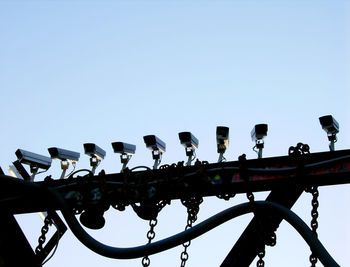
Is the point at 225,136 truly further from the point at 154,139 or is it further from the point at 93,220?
the point at 93,220

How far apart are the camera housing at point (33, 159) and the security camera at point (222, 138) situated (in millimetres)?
1992

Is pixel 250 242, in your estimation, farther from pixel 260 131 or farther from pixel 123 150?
pixel 123 150

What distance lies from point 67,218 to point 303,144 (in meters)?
2.25

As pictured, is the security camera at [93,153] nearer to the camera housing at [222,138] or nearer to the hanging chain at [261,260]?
the camera housing at [222,138]

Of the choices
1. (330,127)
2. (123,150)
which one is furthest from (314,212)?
(123,150)

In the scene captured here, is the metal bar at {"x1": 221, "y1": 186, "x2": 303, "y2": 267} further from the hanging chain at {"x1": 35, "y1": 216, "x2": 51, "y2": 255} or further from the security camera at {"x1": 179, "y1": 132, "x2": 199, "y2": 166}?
the hanging chain at {"x1": 35, "y1": 216, "x2": 51, "y2": 255}

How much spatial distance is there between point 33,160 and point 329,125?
3.22 metres

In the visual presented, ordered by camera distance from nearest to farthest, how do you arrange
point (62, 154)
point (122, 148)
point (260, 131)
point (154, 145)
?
point (260, 131) < point (154, 145) < point (122, 148) < point (62, 154)

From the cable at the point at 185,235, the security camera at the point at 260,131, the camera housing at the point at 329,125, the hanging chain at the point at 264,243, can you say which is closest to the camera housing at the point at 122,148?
the cable at the point at 185,235

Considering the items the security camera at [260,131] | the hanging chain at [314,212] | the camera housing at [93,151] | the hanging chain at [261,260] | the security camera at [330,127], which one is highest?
the security camera at [330,127]

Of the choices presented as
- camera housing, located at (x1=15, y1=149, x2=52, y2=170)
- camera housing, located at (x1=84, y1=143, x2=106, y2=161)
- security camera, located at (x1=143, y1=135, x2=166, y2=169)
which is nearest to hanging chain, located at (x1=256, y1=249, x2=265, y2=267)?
security camera, located at (x1=143, y1=135, x2=166, y2=169)

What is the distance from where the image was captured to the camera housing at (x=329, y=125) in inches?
190

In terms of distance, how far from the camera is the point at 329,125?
4.84 m

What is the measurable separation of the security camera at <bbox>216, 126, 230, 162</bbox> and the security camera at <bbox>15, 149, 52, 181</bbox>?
6.54 ft
